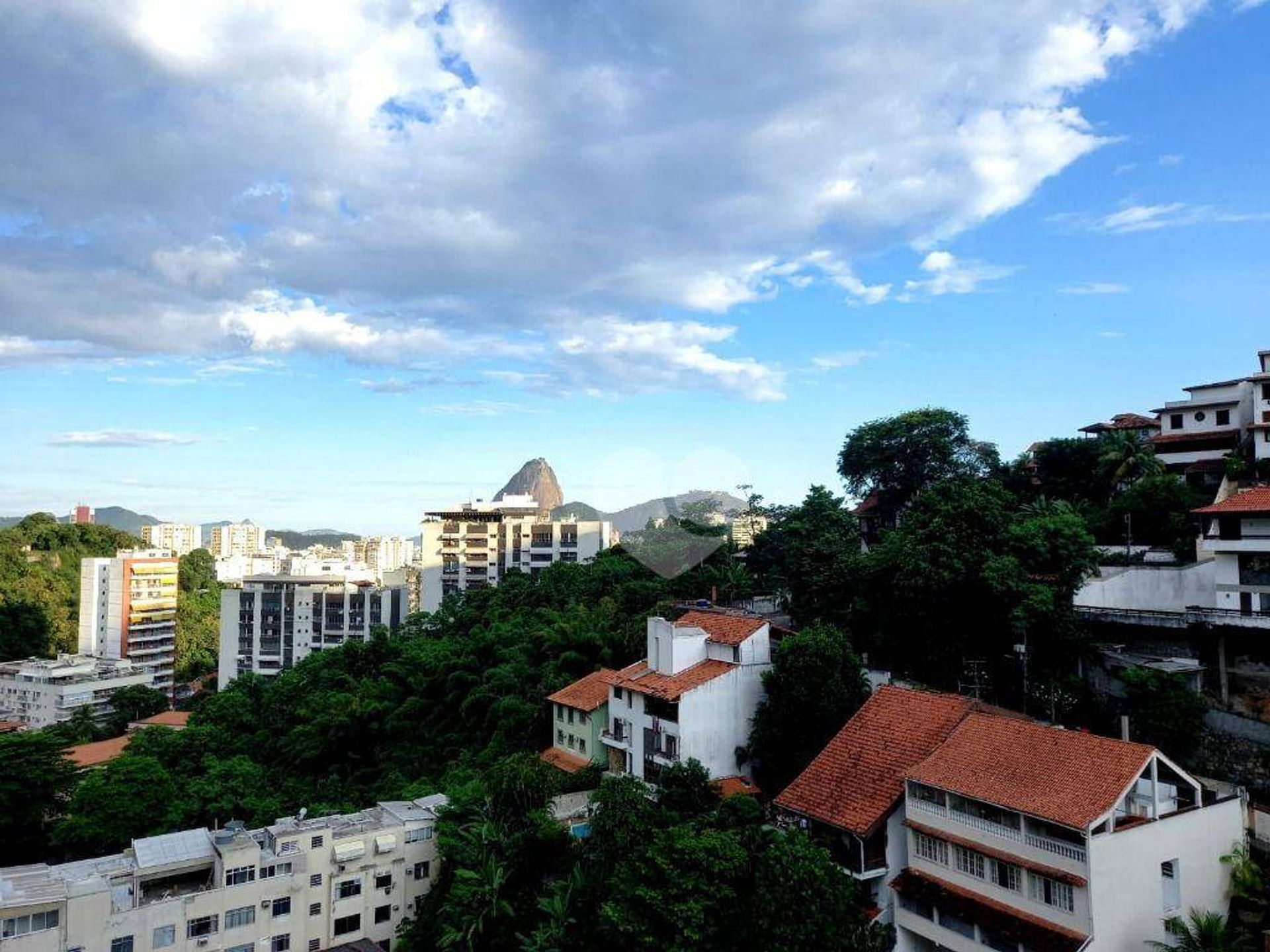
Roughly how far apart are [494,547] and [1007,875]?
5167cm

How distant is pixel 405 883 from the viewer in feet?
71.4

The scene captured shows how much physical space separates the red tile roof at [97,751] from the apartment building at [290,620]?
63.1 ft

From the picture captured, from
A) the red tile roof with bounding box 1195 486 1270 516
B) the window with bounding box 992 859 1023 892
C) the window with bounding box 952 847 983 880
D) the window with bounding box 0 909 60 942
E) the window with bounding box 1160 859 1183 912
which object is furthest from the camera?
the red tile roof with bounding box 1195 486 1270 516

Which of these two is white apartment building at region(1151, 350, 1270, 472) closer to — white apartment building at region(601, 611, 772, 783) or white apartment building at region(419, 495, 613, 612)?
white apartment building at region(601, 611, 772, 783)

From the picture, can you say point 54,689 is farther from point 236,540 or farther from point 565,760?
point 236,540

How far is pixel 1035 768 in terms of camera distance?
14.1m

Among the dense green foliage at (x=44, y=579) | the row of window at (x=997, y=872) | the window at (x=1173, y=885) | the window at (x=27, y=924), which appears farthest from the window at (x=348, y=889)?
the dense green foliage at (x=44, y=579)

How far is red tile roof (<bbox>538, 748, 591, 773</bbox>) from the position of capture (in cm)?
2394

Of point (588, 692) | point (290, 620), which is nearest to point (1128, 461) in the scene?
point (588, 692)

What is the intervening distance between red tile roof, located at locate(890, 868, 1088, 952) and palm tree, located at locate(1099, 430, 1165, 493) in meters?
19.6

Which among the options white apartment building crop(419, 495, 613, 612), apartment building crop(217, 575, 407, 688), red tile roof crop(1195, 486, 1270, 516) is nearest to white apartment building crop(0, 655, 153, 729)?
apartment building crop(217, 575, 407, 688)

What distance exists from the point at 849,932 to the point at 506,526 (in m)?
51.3

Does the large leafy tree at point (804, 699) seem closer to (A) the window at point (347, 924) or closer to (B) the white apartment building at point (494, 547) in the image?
(A) the window at point (347, 924)

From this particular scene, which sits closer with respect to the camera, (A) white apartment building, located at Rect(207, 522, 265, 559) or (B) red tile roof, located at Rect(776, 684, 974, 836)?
(B) red tile roof, located at Rect(776, 684, 974, 836)
